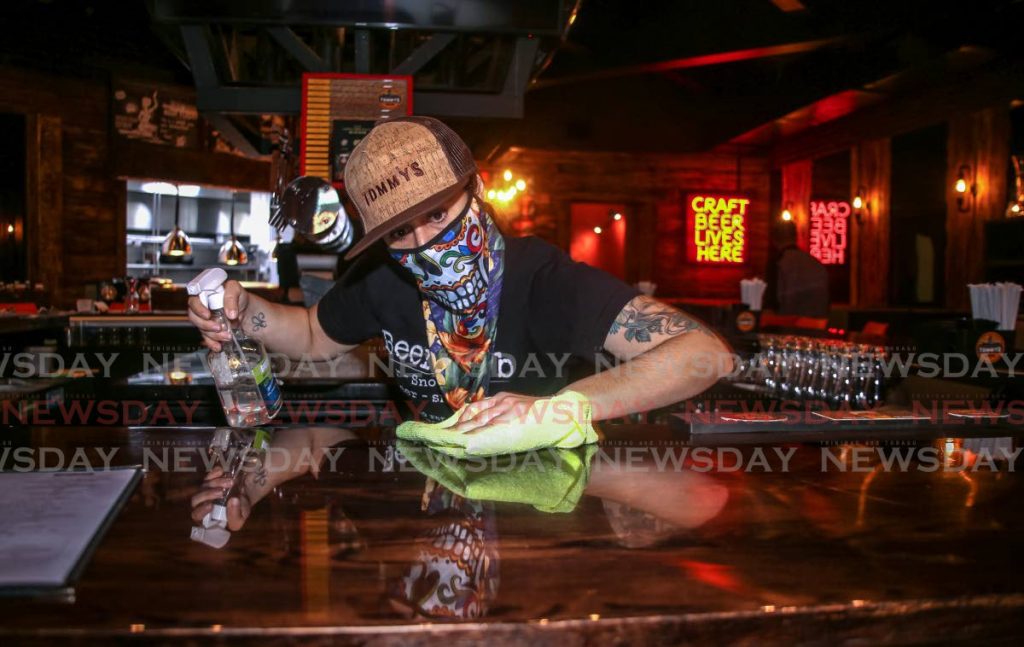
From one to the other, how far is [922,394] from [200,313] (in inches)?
79.8

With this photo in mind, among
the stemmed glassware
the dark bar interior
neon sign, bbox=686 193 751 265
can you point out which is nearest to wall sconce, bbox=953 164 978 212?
the dark bar interior

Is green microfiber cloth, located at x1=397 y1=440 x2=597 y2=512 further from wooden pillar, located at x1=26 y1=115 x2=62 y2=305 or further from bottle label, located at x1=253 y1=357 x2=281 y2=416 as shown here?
wooden pillar, located at x1=26 y1=115 x2=62 y2=305

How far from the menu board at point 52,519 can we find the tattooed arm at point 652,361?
0.80 m

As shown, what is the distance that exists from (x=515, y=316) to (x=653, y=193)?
28.1 feet

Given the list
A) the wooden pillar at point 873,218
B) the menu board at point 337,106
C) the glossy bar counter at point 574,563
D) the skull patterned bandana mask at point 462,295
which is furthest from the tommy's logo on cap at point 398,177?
the wooden pillar at point 873,218

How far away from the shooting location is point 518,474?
41.1 inches

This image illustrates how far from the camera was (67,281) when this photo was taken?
7133mm

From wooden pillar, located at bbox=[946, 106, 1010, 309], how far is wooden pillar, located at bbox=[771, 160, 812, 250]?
247cm

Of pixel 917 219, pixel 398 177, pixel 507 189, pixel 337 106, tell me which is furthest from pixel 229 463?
pixel 917 219

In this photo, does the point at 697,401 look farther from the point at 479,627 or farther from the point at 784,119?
the point at 784,119

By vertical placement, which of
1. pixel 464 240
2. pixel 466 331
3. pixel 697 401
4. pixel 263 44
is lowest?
pixel 697 401

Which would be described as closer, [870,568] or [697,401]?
[870,568]

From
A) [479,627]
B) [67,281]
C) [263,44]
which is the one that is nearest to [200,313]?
[479,627]

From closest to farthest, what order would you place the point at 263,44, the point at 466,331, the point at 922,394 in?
the point at 466,331
the point at 922,394
the point at 263,44
